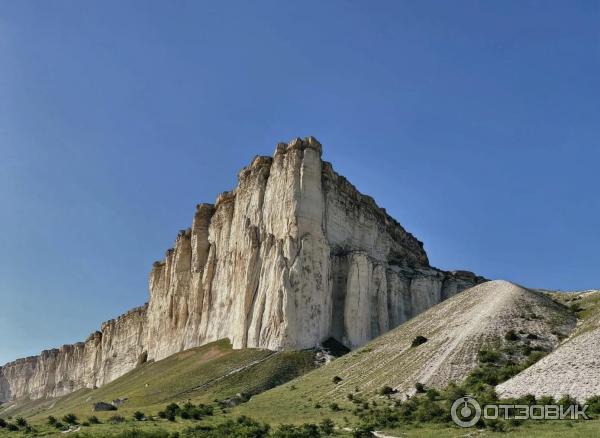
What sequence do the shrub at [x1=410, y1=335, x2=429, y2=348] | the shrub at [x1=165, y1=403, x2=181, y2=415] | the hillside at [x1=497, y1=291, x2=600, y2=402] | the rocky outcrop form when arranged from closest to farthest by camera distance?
the hillside at [x1=497, y1=291, x2=600, y2=402], the shrub at [x1=165, y1=403, x2=181, y2=415], the shrub at [x1=410, y1=335, x2=429, y2=348], the rocky outcrop

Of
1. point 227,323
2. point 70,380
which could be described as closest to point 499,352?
point 227,323

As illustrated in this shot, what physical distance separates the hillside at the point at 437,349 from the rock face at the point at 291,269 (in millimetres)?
18855

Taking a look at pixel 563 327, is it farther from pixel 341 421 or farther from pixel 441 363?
pixel 341 421

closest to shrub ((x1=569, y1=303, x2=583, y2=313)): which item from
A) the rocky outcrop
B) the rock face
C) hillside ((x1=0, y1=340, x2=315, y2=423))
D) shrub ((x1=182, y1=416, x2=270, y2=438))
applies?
hillside ((x1=0, y1=340, x2=315, y2=423))

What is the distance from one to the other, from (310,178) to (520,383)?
180 ft

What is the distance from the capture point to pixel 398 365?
54.8 metres

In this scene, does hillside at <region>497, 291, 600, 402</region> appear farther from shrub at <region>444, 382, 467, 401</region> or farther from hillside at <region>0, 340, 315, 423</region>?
hillside at <region>0, 340, 315, 423</region>

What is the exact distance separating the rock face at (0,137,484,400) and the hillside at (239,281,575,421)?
18.9 m

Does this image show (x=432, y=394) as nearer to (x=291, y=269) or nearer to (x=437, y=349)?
(x=437, y=349)

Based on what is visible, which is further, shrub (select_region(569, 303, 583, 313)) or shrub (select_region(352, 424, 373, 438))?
shrub (select_region(569, 303, 583, 313))

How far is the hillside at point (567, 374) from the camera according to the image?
3772 cm

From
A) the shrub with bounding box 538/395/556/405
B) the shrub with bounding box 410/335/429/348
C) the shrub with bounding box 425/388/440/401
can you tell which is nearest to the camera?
the shrub with bounding box 538/395/556/405

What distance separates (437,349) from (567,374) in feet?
51.1

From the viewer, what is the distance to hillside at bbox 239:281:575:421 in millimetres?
50219
